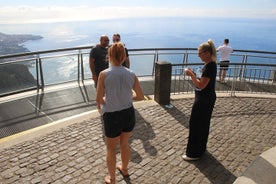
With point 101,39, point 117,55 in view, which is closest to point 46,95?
point 101,39

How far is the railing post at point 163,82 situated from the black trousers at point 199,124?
2.58 metres

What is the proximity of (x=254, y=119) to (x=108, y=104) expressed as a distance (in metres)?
4.54

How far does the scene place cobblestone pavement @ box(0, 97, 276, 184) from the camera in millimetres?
3725

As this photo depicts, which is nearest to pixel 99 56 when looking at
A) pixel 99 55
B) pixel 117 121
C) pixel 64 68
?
pixel 99 55

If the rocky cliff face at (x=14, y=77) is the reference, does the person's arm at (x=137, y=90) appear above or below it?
above

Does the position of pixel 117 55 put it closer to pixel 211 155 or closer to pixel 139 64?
pixel 211 155

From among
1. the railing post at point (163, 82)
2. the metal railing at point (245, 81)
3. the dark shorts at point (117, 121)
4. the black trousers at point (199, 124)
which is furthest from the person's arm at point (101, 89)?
the metal railing at point (245, 81)

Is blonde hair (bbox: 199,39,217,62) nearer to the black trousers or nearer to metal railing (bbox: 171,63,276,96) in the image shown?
the black trousers

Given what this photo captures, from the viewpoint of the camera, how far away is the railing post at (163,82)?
261 inches

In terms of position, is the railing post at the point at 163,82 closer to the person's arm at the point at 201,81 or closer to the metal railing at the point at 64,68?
the metal railing at the point at 64,68

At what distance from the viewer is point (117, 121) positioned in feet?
10.0

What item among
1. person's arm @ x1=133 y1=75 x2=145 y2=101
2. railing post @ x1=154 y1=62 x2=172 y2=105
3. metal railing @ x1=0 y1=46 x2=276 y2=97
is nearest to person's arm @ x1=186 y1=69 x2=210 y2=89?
person's arm @ x1=133 y1=75 x2=145 y2=101

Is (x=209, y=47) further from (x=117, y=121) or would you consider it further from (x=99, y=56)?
(x=99, y=56)

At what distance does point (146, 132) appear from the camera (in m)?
5.14
